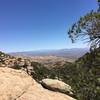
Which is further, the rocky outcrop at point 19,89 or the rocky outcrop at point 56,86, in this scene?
the rocky outcrop at point 56,86

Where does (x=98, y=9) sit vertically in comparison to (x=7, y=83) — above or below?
above

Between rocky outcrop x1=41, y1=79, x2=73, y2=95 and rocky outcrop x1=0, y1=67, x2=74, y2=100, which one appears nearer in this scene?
rocky outcrop x1=0, y1=67, x2=74, y2=100

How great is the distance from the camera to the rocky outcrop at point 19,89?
38.0ft

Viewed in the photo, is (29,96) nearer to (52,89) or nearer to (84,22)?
(52,89)

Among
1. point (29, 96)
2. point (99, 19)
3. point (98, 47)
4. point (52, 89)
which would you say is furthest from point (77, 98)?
point (99, 19)

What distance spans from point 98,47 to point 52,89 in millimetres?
11526

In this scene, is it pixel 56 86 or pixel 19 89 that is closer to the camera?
pixel 19 89

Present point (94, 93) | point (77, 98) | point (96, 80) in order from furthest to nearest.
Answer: point (96, 80) → point (94, 93) → point (77, 98)

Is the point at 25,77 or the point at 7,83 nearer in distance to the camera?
the point at 7,83

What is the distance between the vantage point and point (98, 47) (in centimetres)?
2538

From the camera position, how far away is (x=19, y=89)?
39.9ft

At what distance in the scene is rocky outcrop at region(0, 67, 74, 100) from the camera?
11.6 metres

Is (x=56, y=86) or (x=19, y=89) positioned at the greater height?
(x=19, y=89)

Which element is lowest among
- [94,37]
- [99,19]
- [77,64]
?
[77,64]
